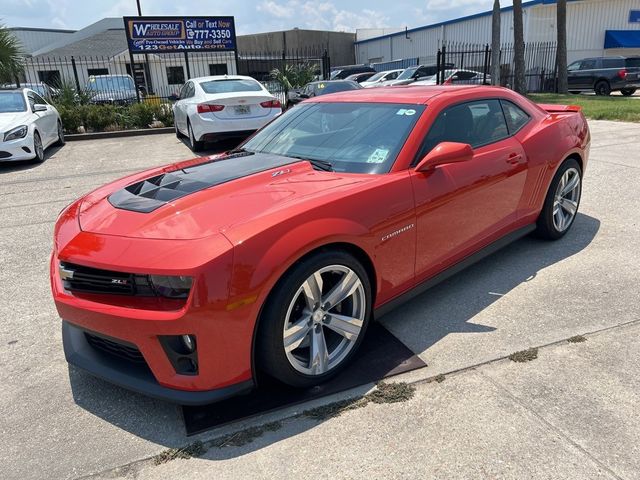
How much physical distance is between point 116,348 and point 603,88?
84.9 feet

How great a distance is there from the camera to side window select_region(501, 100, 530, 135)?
412 cm

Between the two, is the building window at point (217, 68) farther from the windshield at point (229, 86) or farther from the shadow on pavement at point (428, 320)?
the shadow on pavement at point (428, 320)

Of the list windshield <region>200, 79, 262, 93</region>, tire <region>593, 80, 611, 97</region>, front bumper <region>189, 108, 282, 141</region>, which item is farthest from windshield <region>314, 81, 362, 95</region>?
tire <region>593, 80, 611, 97</region>

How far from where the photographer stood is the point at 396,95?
12.1 ft

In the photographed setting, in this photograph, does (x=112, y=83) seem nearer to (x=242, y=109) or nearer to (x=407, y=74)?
(x=242, y=109)

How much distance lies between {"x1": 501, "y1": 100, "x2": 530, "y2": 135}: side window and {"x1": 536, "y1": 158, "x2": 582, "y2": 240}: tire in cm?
60

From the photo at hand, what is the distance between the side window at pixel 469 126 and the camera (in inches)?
133

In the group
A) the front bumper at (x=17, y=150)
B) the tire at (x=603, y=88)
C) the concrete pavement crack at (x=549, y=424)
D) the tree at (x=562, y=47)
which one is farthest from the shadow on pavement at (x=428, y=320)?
the tire at (x=603, y=88)

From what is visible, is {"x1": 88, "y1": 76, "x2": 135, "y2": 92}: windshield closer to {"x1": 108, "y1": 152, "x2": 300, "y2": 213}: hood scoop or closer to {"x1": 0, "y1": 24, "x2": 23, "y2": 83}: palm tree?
{"x1": 0, "y1": 24, "x2": 23, "y2": 83}: palm tree

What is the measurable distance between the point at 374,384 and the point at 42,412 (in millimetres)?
1766

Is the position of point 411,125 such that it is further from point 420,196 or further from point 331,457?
point 331,457

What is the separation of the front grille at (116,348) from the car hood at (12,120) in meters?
8.05

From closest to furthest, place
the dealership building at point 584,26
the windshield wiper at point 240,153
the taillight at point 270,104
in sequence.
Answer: the windshield wiper at point 240,153 → the taillight at point 270,104 → the dealership building at point 584,26

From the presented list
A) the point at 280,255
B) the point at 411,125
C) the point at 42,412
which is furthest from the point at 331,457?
the point at 411,125
